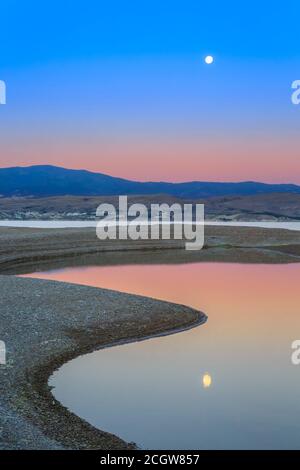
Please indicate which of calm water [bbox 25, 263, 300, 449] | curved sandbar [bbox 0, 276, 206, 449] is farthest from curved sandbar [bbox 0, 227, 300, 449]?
calm water [bbox 25, 263, 300, 449]

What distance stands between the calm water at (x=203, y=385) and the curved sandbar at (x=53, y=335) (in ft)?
1.58

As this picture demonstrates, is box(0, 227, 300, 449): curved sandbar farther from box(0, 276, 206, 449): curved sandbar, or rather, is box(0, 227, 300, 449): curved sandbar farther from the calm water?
the calm water

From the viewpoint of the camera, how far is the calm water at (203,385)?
34.0 ft

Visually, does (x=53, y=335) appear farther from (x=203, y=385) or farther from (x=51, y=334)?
(x=203, y=385)

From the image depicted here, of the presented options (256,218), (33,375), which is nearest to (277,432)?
(33,375)

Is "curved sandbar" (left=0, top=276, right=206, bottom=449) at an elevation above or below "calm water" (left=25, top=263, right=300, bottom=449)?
above

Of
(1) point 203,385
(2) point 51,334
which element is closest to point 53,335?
(2) point 51,334

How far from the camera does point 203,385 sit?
13016 millimetres

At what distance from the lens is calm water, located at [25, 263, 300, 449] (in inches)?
408

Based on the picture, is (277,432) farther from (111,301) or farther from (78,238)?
(78,238)

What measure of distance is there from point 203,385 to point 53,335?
525 cm

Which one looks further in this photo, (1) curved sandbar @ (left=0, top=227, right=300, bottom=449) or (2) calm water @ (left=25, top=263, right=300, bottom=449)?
(2) calm water @ (left=25, top=263, right=300, bottom=449)

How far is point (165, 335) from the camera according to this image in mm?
18125

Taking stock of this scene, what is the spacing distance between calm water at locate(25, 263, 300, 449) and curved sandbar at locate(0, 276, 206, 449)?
48 centimetres
